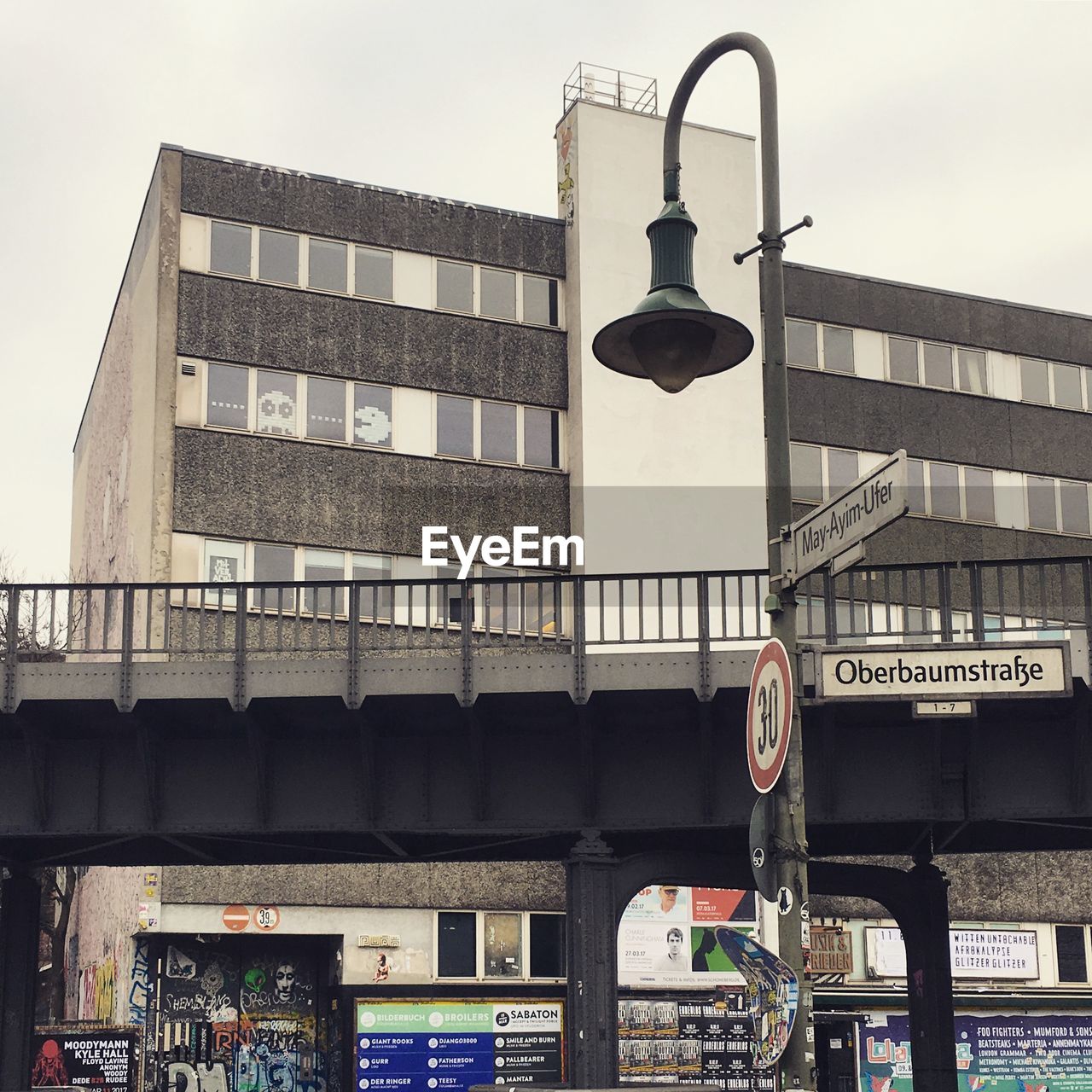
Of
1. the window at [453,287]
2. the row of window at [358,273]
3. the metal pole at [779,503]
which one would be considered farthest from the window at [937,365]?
the metal pole at [779,503]

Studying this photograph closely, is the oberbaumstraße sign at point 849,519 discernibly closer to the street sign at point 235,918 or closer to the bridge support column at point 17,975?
the bridge support column at point 17,975

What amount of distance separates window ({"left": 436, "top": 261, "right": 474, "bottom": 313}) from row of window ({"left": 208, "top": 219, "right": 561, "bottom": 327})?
0.07 ft

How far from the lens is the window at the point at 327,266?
44031 mm

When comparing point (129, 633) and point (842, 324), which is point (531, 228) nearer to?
point (842, 324)

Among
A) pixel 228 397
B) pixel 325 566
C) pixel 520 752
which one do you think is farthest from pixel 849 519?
pixel 228 397

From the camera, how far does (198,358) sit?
42.2 m

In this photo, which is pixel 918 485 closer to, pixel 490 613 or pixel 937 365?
pixel 937 365

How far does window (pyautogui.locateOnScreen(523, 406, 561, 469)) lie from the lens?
151 ft

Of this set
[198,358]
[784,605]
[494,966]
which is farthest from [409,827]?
[198,358]

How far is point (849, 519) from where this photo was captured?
1077 cm

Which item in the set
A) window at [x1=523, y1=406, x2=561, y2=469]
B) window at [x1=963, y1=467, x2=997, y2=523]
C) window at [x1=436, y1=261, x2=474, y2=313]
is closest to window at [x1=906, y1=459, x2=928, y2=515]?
window at [x1=963, y1=467, x2=997, y2=523]

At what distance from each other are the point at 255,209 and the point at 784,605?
34.3 m

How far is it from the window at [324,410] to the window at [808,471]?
13.1 meters

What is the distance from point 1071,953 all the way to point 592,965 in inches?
1169
